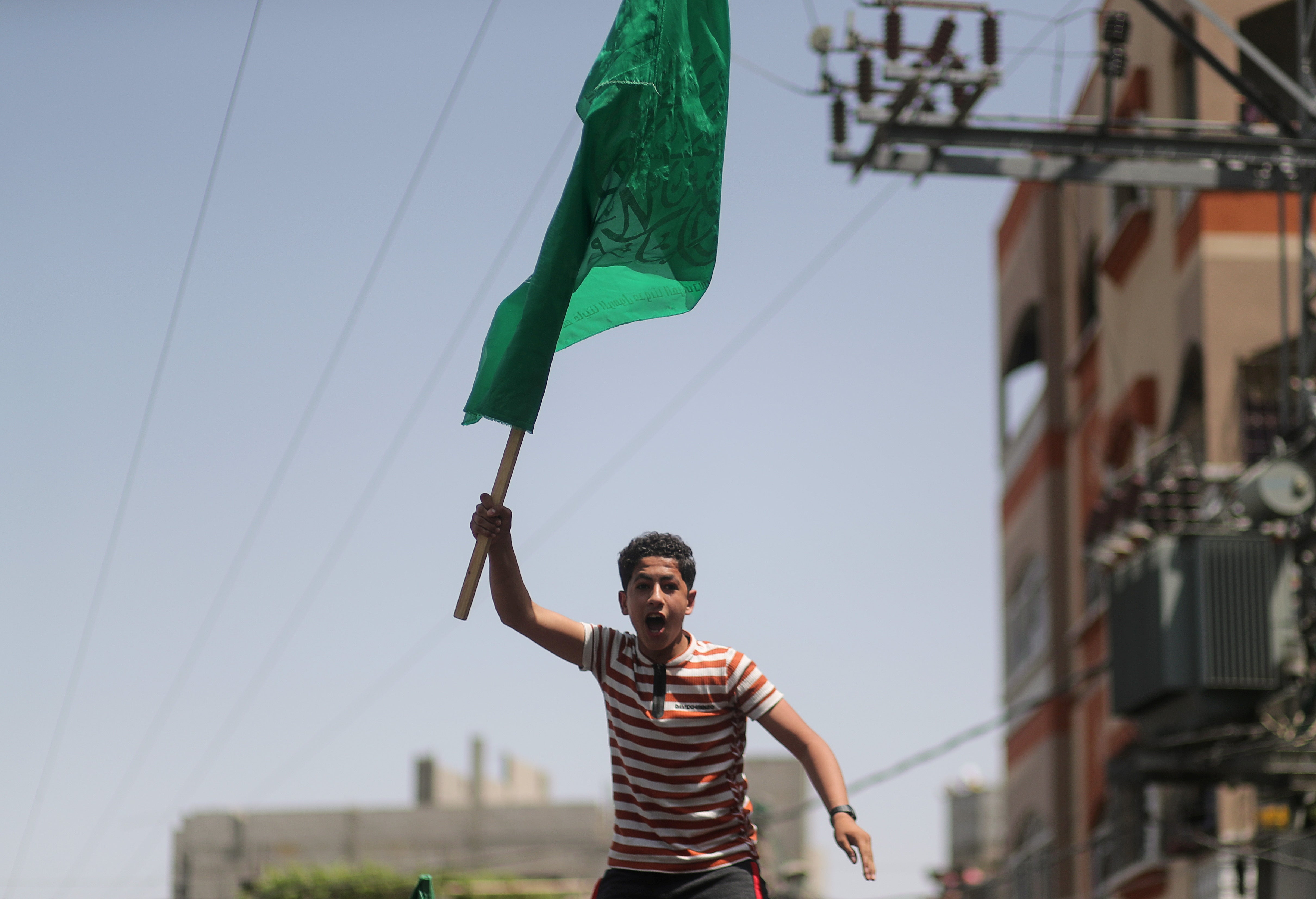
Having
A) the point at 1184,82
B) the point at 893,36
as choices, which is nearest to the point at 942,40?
the point at 893,36

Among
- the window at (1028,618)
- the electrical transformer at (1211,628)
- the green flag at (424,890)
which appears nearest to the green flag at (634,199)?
the green flag at (424,890)

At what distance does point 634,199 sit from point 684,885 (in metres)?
2.24

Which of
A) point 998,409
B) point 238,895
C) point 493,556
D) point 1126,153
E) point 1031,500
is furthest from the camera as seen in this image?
point 238,895

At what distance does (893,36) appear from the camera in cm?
1409

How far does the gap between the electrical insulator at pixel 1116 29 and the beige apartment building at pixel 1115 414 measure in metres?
1.23

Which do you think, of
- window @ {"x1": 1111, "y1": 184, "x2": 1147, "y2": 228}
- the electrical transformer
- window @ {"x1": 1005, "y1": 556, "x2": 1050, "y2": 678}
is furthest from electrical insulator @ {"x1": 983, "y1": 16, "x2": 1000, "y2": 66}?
window @ {"x1": 1005, "y1": 556, "x2": 1050, "y2": 678}

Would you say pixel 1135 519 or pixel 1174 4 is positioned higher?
pixel 1174 4

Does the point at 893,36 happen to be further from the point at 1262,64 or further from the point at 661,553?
the point at 661,553

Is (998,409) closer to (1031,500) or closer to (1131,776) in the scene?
(1031,500)

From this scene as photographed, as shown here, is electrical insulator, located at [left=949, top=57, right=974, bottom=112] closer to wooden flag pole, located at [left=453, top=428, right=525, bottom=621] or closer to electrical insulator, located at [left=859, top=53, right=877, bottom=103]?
electrical insulator, located at [left=859, top=53, right=877, bottom=103]

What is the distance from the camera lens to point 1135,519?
16.5 metres

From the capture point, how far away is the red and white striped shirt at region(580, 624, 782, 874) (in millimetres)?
5320

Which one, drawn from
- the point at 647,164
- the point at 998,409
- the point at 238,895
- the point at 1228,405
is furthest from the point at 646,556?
the point at 238,895

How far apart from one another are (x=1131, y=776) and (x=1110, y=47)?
239 inches
